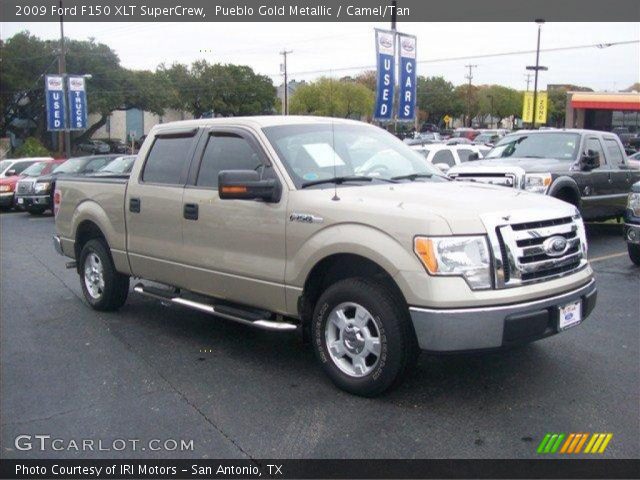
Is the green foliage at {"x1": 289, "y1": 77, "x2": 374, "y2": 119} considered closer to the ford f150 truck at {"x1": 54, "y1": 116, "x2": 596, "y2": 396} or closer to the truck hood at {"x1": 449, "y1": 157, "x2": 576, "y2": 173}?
the truck hood at {"x1": 449, "y1": 157, "x2": 576, "y2": 173}

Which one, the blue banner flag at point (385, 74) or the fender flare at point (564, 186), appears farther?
the blue banner flag at point (385, 74)

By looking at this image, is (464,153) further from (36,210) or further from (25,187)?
(25,187)

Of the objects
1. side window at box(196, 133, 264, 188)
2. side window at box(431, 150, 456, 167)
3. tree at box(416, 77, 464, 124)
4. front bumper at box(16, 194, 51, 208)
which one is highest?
tree at box(416, 77, 464, 124)

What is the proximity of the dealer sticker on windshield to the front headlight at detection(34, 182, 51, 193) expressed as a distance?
17.1 m

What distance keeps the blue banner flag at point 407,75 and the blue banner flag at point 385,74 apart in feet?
1.17

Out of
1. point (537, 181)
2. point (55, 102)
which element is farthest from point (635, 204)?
point (55, 102)

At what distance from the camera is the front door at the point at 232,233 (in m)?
5.12

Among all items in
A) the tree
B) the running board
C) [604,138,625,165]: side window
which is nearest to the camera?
the running board

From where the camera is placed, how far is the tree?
89.9m

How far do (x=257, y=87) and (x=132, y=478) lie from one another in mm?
43802

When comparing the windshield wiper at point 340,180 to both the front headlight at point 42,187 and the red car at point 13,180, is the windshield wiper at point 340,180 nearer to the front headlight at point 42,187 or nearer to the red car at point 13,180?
the front headlight at point 42,187

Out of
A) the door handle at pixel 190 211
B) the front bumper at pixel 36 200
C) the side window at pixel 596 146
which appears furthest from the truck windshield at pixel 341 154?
the front bumper at pixel 36 200

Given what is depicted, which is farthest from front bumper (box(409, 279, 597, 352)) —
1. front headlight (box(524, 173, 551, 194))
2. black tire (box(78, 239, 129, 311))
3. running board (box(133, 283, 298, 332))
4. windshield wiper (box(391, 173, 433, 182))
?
front headlight (box(524, 173, 551, 194))

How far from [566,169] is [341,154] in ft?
20.6
